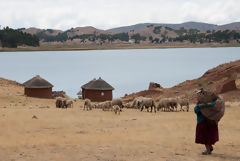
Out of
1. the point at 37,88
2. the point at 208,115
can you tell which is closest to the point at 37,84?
the point at 37,88

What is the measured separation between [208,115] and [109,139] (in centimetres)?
388

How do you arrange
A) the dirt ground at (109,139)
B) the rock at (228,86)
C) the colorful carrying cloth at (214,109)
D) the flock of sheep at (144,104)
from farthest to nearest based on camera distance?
1. the rock at (228,86)
2. the flock of sheep at (144,104)
3. the dirt ground at (109,139)
4. the colorful carrying cloth at (214,109)

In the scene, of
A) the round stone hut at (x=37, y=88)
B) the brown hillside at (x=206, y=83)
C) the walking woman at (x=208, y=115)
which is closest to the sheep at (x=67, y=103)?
the brown hillside at (x=206, y=83)

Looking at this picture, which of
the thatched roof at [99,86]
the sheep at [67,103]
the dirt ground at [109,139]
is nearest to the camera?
the dirt ground at [109,139]

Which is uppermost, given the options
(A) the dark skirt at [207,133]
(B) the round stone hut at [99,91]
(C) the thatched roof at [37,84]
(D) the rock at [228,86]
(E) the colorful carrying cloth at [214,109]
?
(E) the colorful carrying cloth at [214,109]

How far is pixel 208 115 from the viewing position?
888 centimetres

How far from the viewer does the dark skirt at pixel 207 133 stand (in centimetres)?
912

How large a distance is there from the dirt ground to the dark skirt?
41 cm

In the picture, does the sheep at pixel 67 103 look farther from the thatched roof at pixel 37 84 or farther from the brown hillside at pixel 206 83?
the thatched roof at pixel 37 84

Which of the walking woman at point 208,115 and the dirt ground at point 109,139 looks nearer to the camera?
the walking woman at point 208,115

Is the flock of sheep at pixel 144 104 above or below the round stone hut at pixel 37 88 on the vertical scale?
above

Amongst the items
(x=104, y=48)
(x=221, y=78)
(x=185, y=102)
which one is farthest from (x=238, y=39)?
(x=185, y=102)

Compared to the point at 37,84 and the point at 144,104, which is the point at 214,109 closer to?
the point at 144,104

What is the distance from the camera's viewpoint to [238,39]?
6216 inches
